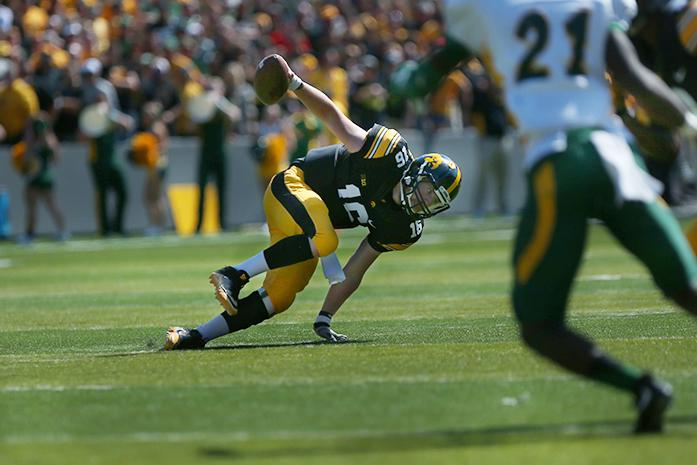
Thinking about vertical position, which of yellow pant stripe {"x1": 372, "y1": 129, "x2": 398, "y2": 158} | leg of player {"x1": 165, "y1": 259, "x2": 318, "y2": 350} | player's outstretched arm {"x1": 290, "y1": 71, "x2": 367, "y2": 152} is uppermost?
player's outstretched arm {"x1": 290, "y1": 71, "x2": 367, "y2": 152}

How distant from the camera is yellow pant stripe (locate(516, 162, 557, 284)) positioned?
5.73 metres

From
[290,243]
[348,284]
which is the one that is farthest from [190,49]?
[290,243]

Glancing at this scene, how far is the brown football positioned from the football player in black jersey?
6 centimetres

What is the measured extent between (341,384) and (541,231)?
165 centimetres

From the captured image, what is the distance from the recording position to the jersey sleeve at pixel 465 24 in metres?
6.27

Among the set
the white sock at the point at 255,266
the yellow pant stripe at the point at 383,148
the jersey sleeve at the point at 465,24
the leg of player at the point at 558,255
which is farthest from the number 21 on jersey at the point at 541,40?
the white sock at the point at 255,266

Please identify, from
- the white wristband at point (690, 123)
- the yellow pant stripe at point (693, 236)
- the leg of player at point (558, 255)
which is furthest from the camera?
the yellow pant stripe at point (693, 236)

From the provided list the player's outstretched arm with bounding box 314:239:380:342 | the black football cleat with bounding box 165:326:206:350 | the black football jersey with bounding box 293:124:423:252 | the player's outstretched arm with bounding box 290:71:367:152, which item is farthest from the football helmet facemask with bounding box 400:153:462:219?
the black football cleat with bounding box 165:326:206:350

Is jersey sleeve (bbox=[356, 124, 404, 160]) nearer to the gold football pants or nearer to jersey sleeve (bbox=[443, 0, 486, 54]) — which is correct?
the gold football pants

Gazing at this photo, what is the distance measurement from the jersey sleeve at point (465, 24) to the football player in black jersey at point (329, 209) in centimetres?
215

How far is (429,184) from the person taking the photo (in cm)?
862

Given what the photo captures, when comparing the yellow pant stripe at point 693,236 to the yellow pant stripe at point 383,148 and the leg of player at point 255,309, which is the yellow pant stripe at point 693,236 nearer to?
the yellow pant stripe at point 383,148

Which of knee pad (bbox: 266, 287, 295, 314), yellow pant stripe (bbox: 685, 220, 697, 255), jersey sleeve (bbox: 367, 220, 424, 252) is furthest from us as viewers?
yellow pant stripe (bbox: 685, 220, 697, 255)

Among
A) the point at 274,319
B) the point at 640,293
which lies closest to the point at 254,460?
the point at 274,319
